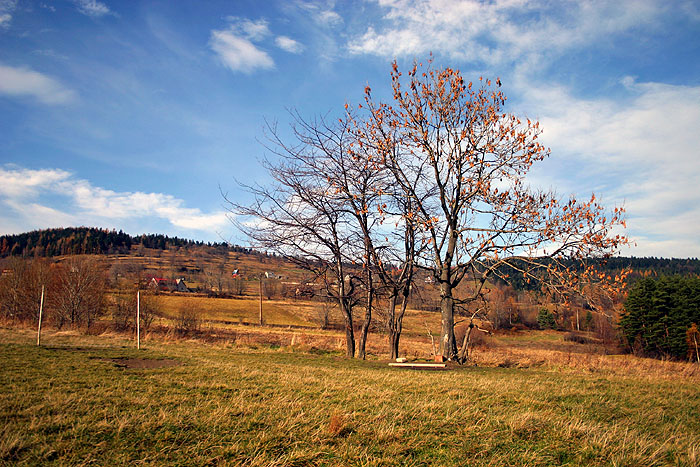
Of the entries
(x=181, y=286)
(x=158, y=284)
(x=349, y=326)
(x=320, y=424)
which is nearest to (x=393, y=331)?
(x=349, y=326)

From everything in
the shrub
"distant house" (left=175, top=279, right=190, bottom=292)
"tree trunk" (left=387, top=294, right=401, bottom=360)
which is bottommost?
the shrub

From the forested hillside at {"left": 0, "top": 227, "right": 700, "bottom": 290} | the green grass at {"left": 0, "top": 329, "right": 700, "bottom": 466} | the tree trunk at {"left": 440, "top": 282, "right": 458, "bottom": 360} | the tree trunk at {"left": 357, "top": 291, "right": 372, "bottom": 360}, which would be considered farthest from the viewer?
the forested hillside at {"left": 0, "top": 227, "right": 700, "bottom": 290}

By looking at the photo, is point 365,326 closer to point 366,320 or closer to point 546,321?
point 366,320

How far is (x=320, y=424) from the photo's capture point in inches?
181

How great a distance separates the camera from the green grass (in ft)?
12.4

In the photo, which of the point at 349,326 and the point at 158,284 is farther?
the point at 158,284

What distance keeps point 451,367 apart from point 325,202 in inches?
314

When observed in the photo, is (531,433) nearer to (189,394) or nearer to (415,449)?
(415,449)

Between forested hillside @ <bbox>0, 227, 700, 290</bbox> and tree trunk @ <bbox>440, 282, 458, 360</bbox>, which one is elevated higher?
forested hillside @ <bbox>0, 227, 700, 290</bbox>

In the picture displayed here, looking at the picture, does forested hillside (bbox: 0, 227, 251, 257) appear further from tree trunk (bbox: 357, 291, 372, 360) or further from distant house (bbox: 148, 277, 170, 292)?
tree trunk (bbox: 357, 291, 372, 360)

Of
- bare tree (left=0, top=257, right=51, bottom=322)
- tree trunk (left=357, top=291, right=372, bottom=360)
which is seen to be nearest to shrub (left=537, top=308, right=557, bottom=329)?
tree trunk (left=357, top=291, right=372, bottom=360)

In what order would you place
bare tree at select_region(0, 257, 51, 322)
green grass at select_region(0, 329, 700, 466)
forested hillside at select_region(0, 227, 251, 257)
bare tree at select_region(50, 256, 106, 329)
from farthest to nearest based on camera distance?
forested hillside at select_region(0, 227, 251, 257) < bare tree at select_region(0, 257, 51, 322) < bare tree at select_region(50, 256, 106, 329) < green grass at select_region(0, 329, 700, 466)

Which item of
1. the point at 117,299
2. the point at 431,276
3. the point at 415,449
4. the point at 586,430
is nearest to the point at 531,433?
the point at 586,430

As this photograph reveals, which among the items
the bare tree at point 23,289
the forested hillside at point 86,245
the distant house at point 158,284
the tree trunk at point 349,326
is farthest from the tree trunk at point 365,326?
the forested hillside at point 86,245
